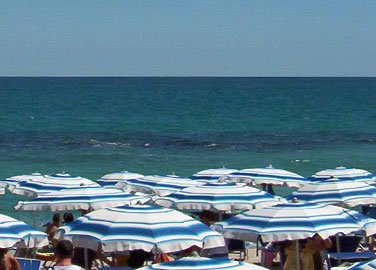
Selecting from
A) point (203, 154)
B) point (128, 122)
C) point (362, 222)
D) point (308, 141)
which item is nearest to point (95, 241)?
point (362, 222)

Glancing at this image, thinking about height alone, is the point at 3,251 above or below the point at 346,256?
above

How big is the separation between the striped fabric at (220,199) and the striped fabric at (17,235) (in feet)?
9.96

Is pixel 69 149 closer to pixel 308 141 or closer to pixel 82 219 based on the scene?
pixel 308 141

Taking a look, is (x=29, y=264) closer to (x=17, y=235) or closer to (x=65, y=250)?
(x=17, y=235)

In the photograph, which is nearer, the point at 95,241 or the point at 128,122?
the point at 95,241

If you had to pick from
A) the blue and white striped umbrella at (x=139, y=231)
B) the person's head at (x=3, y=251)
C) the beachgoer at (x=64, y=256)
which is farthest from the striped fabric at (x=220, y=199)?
the beachgoer at (x=64, y=256)

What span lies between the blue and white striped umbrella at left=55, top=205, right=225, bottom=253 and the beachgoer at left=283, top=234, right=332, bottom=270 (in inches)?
68.1

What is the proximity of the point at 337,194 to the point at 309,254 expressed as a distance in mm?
2680

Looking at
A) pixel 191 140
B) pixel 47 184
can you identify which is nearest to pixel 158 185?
pixel 47 184

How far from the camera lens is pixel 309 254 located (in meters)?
11.4

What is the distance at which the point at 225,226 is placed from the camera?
10.6 metres

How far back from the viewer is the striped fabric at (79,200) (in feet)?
44.2

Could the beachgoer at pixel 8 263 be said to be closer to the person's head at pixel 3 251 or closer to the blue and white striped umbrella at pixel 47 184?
the person's head at pixel 3 251

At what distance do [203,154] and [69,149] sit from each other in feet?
22.8
